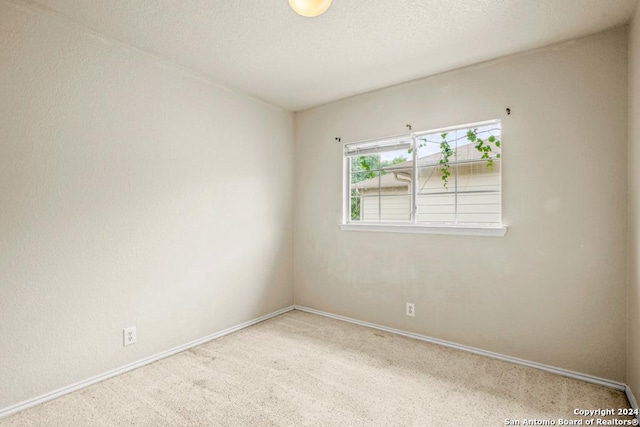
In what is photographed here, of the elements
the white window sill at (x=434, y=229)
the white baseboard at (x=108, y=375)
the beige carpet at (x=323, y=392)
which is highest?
the white window sill at (x=434, y=229)

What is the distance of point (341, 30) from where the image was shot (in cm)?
223

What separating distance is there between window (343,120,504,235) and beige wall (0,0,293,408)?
3.98 ft

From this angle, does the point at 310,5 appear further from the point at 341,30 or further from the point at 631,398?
the point at 631,398

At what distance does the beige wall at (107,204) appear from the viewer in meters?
1.94

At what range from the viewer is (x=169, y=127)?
8.85 feet

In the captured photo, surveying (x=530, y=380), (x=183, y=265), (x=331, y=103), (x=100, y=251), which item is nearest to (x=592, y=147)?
(x=530, y=380)

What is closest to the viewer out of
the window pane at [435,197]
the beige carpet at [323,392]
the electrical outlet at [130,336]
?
the beige carpet at [323,392]

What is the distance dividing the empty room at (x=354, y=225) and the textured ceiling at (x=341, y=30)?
0.06 feet

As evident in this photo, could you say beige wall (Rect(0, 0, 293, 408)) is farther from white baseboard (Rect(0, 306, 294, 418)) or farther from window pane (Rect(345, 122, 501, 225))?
window pane (Rect(345, 122, 501, 225))

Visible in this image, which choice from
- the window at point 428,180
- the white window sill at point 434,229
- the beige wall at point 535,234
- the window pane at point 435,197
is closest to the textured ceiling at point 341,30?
the beige wall at point 535,234

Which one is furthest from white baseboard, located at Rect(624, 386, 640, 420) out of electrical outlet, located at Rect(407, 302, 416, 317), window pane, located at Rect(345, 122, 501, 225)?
electrical outlet, located at Rect(407, 302, 416, 317)

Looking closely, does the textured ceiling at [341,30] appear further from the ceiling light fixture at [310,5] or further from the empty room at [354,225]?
the ceiling light fixture at [310,5]

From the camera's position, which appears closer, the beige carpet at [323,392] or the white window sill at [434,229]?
the beige carpet at [323,392]

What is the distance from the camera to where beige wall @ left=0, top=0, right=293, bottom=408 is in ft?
6.37
